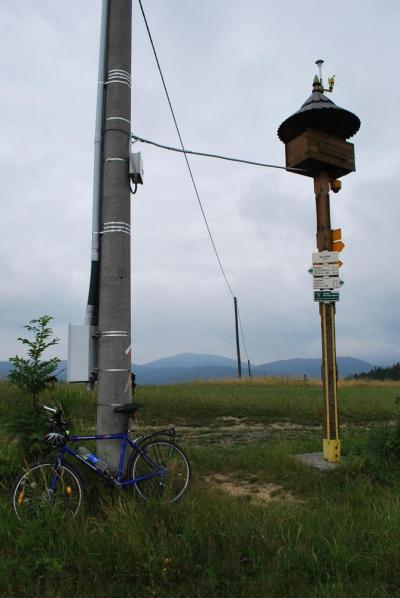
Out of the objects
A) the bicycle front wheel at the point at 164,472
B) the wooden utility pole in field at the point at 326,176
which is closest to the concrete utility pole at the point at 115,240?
the bicycle front wheel at the point at 164,472

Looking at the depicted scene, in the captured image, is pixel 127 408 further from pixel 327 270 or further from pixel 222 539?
pixel 327 270

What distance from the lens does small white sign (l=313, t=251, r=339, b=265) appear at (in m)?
7.29

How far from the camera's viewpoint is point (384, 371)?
79.9m

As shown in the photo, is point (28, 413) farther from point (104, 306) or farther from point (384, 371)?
point (384, 371)

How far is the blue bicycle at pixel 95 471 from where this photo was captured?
4.38 meters

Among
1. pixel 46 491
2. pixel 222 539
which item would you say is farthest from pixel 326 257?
pixel 46 491

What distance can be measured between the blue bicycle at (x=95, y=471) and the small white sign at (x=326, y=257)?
3665 mm

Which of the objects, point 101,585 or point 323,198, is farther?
point 323,198

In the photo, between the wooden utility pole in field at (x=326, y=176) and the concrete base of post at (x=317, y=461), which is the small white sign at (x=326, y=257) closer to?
the wooden utility pole in field at (x=326, y=176)

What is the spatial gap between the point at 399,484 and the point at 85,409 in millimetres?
8939

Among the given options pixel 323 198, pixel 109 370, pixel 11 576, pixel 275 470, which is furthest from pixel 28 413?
Result: pixel 323 198

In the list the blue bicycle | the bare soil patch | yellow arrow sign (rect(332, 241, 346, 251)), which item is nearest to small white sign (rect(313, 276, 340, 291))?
yellow arrow sign (rect(332, 241, 346, 251))

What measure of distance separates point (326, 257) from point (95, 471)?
459 cm

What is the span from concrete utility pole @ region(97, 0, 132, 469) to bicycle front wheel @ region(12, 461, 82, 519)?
31.1 inches
